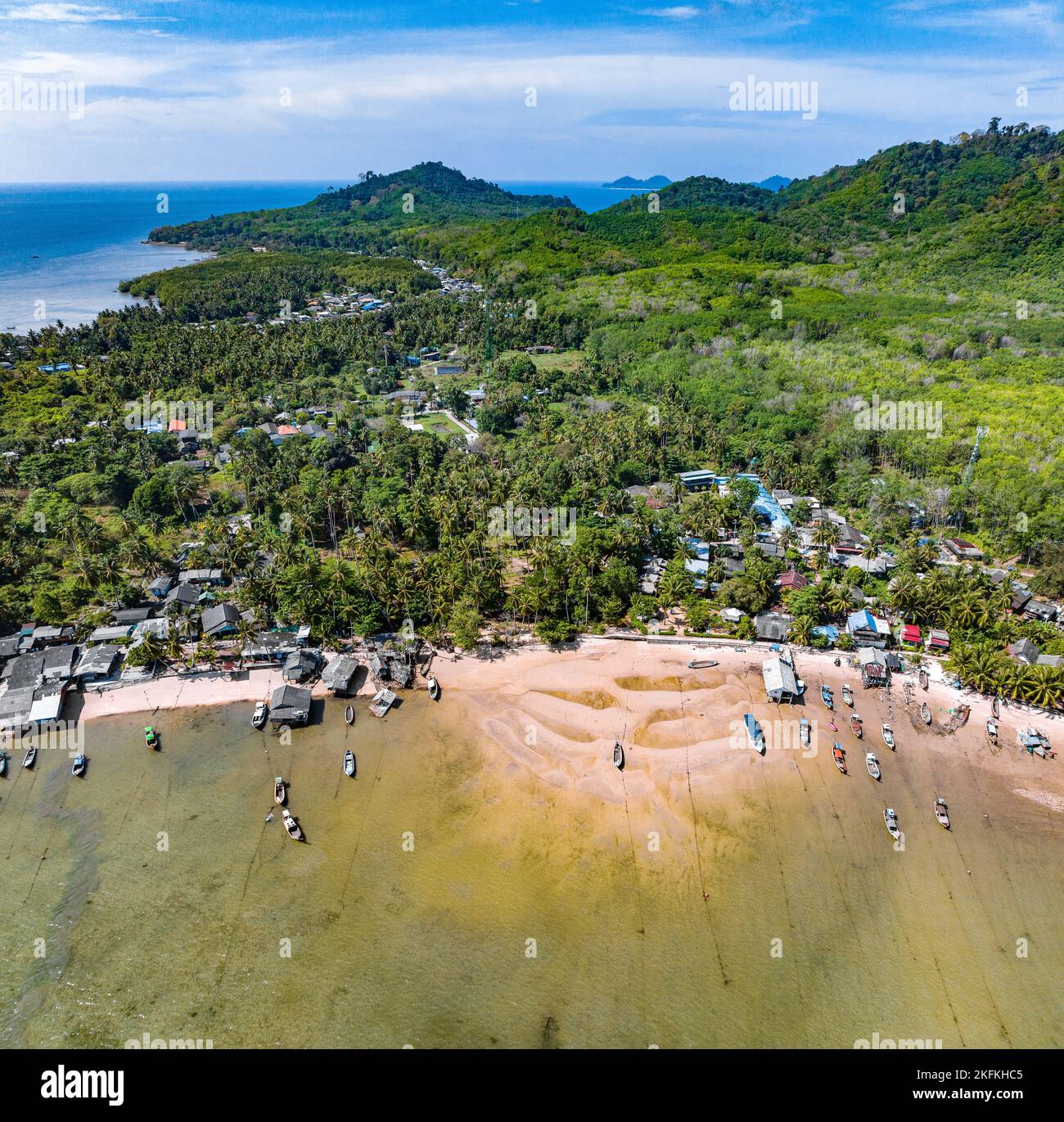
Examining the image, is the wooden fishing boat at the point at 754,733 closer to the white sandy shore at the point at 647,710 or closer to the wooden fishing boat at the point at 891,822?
the white sandy shore at the point at 647,710

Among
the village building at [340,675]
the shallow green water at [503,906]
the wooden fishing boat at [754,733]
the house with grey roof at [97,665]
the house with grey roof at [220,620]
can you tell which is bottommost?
the shallow green water at [503,906]

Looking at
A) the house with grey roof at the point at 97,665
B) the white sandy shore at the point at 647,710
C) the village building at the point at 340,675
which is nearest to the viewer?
the white sandy shore at the point at 647,710

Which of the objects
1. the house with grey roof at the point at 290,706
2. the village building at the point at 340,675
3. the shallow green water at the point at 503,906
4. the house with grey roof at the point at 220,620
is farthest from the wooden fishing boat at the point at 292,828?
the house with grey roof at the point at 220,620

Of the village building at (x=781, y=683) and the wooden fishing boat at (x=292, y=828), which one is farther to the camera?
the village building at (x=781, y=683)

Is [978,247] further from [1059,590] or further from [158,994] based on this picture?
[158,994]

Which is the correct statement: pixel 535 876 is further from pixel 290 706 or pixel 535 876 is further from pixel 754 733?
pixel 290 706

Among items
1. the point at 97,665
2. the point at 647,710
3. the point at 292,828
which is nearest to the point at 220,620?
the point at 97,665

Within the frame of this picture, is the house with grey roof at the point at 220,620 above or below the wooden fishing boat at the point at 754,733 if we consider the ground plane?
above

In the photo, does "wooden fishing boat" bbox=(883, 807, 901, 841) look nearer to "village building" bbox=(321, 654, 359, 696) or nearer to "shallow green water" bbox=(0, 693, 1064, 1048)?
"shallow green water" bbox=(0, 693, 1064, 1048)
